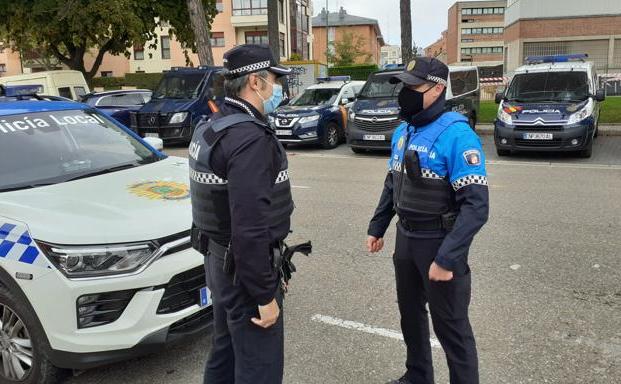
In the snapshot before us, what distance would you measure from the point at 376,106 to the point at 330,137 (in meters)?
2.00

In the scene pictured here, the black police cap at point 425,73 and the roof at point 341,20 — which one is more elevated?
the roof at point 341,20

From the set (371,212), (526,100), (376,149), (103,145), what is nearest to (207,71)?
(376,149)

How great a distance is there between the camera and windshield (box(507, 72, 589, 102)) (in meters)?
11.9

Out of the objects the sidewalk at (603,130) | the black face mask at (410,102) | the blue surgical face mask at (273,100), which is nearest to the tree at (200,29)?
the sidewalk at (603,130)

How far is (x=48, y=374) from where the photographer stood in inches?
120

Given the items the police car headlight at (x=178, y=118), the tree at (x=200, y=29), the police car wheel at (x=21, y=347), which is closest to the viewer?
the police car wheel at (x=21, y=347)

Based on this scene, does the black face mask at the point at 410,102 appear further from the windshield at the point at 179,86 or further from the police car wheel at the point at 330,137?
the windshield at the point at 179,86

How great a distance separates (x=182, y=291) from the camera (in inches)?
123

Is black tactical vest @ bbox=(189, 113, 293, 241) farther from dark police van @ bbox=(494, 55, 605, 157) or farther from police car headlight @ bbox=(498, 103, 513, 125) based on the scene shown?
police car headlight @ bbox=(498, 103, 513, 125)

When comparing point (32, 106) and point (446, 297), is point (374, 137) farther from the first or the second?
point (446, 297)

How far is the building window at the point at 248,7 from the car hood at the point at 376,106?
35.1 m

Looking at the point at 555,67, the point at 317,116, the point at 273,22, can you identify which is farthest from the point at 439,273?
the point at 273,22

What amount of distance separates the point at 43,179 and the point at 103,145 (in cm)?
77

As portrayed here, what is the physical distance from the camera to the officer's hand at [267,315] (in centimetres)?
218
